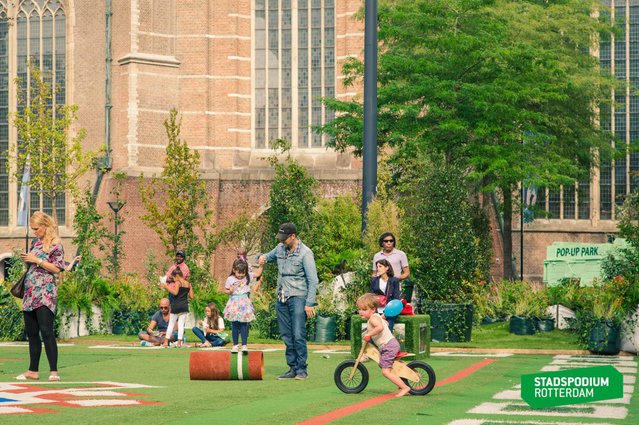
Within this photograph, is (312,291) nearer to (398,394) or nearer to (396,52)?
(398,394)

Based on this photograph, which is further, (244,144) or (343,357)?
(244,144)

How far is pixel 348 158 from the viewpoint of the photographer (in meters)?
47.6

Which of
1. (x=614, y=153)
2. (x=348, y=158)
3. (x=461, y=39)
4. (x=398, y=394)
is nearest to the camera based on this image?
(x=398, y=394)

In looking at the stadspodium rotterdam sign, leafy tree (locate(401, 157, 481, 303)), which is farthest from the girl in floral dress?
the stadspodium rotterdam sign

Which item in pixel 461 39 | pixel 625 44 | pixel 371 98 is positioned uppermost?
pixel 625 44

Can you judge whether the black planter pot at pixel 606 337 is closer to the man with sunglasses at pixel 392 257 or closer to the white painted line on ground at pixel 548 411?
the man with sunglasses at pixel 392 257

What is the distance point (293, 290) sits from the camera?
1402 centimetres

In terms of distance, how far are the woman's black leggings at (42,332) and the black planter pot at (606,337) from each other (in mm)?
9396

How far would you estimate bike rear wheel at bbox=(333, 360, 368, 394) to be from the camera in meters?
12.0

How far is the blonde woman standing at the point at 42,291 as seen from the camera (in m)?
13.4

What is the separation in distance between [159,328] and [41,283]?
10.2 m

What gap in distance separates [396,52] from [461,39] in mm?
3838

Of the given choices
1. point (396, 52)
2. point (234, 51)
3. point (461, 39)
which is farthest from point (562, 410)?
point (234, 51)

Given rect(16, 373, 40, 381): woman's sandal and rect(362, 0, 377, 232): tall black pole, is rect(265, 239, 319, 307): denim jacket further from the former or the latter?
rect(362, 0, 377, 232): tall black pole
